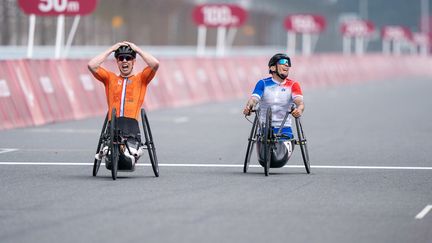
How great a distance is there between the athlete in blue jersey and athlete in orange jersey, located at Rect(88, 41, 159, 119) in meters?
1.24

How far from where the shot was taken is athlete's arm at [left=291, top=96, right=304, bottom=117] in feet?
46.9

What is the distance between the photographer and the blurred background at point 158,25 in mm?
42531

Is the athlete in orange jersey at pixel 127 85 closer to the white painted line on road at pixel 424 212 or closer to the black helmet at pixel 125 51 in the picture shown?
the black helmet at pixel 125 51

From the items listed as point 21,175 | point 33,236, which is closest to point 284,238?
point 33,236

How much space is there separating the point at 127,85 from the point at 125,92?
8cm

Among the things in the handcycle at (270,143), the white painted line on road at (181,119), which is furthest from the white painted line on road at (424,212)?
the white painted line on road at (181,119)

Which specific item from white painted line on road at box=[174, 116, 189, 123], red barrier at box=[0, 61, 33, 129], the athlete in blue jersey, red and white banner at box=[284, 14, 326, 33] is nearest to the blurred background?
red and white banner at box=[284, 14, 326, 33]

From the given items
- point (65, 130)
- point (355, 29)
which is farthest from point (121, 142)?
point (355, 29)

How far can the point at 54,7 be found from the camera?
27.6 metres

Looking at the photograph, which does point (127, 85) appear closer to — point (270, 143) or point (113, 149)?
point (113, 149)

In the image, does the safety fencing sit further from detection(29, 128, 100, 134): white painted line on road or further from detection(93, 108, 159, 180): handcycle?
detection(93, 108, 159, 180): handcycle

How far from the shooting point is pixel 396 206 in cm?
1155

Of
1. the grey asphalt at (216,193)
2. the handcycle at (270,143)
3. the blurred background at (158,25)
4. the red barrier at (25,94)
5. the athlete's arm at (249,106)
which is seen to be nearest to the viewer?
the grey asphalt at (216,193)

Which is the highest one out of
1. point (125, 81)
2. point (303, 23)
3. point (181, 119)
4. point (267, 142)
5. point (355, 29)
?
point (125, 81)
